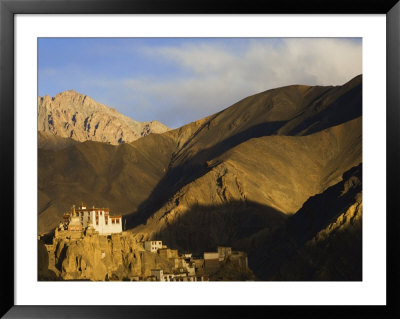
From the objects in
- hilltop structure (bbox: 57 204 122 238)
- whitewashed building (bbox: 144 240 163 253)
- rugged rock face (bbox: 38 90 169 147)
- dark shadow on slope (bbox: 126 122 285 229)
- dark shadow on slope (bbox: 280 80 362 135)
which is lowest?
whitewashed building (bbox: 144 240 163 253)

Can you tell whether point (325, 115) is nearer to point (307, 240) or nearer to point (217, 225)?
point (217, 225)

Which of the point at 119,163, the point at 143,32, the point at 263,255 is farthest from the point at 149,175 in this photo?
the point at 143,32

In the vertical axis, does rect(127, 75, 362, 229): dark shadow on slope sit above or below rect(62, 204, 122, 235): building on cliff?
above

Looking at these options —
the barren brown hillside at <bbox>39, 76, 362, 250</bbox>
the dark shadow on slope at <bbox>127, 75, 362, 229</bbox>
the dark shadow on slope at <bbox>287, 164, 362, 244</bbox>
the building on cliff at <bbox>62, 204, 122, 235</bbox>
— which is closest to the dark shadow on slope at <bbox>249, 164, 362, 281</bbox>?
the dark shadow on slope at <bbox>287, 164, 362, 244</bbox>

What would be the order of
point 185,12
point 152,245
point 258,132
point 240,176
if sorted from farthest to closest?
point 258,132 → point 240,176 → point 152,245 → point 185,12

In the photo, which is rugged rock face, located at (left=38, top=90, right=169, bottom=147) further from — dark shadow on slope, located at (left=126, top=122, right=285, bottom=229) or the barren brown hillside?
dark shadow on slope, located at (left=126, top=122, right=285, bottom=229)

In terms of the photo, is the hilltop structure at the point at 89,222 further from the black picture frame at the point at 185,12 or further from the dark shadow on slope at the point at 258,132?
the black picture frame at the point at 185,12

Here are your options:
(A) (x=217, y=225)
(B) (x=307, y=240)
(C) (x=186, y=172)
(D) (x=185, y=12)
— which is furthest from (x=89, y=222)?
(D) (x=185, y=12)
